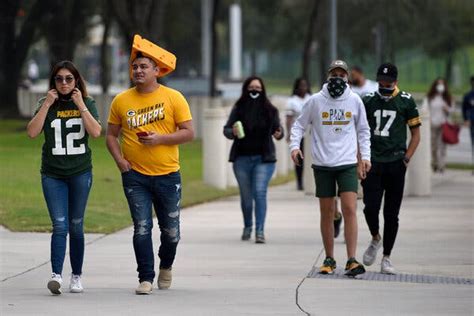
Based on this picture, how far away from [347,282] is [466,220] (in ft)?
19.9

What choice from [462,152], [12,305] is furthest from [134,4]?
[12,305]

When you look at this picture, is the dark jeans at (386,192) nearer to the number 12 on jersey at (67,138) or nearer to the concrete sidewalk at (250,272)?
the concrete sidewalk at (250,272)

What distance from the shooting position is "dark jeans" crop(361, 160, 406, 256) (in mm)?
Answer: 12164

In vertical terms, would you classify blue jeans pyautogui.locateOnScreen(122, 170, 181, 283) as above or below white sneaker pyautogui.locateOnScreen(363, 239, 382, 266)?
above

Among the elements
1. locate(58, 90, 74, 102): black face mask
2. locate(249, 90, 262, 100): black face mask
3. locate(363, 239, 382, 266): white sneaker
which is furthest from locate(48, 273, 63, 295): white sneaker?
locate(249, 90, 262, 100): black face mask

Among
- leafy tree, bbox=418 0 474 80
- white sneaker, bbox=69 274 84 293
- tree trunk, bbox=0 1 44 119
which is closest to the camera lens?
white sneaker, bbox=69 274 84 293

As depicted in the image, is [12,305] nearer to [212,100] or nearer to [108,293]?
[108,293]

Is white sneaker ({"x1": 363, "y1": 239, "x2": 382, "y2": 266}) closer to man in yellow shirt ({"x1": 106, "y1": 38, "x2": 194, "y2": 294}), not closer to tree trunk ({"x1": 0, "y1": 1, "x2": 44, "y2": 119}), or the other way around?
man in yellow shirt ({"x1": 106, "y1": 38, "x2": 194, "y2": 294})

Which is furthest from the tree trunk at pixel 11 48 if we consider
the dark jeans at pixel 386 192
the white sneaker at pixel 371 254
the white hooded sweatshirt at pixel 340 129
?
the white hooded sweatshirt at pixel 340 129

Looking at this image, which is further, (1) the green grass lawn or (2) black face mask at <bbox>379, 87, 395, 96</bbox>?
(1) the green grass lawn

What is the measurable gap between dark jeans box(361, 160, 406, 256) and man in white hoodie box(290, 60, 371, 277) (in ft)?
1.29

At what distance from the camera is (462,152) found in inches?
1378

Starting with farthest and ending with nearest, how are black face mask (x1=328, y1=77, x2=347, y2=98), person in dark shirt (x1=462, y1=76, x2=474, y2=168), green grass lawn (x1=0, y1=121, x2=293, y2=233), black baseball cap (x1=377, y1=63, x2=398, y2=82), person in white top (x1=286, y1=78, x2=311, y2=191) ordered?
person in dark shirt (x1=462, y1=76, x2=474, y2=168) < person in white top (x1=286, y1=78, x2=311, y2=191) < green grass lawn (x1=0, y1=121, x2=293, y2=233) < black baseball cap (x1=377, y1=63, x2=398, y2=82) < black face mask (x1=328, y1=77, x2=347, y2=98)

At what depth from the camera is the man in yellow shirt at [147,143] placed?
10.3m
